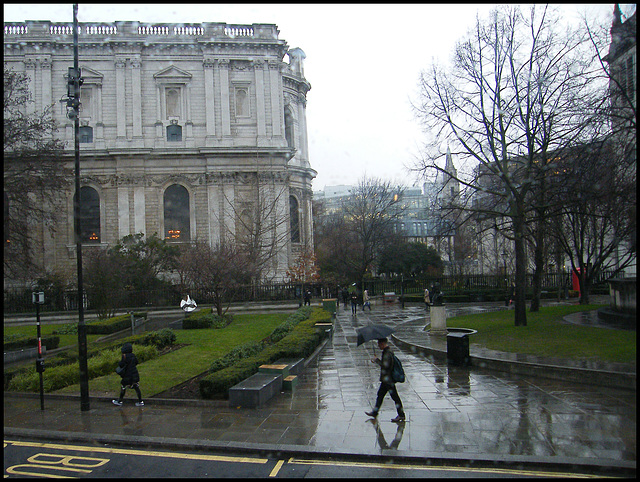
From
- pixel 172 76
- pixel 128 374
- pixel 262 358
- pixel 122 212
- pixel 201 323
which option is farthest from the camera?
pixel 172 76

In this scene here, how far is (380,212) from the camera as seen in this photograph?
52.0 m

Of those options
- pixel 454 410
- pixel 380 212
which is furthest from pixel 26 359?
pixel 380 212

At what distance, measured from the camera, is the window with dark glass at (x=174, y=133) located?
43.5m

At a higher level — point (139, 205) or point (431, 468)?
point (139, 205)

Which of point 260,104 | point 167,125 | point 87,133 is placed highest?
point 260,104

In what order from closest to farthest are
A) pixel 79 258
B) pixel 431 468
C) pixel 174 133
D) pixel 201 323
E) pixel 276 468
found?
pixel 431 468
pixel 276 468
pixel 79 258
pixel 201 323
pixel 174 133

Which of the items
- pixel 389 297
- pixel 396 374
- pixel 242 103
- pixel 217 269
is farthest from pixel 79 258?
pixel 242 103

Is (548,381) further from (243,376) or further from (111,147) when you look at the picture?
(111,147)

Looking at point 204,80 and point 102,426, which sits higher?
point 204,80

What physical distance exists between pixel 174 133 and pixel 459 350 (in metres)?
36.2

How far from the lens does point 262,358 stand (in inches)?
511

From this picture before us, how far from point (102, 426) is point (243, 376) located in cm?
310

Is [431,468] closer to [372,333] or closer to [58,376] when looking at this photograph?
[372,333]

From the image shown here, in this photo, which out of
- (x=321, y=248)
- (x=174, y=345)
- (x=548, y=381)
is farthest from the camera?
(x=321, y=248)
